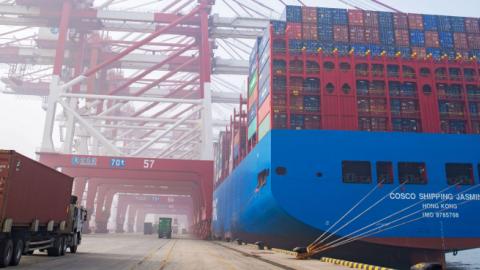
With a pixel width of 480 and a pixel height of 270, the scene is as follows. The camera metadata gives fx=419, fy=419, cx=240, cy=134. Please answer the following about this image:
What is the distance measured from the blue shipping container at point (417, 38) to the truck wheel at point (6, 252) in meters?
25.8

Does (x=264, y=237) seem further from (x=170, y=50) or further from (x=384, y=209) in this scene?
(x=170, y=50)

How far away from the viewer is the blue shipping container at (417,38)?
28.0 metres

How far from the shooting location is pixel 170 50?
151ft

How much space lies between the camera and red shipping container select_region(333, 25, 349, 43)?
2812 centimetres

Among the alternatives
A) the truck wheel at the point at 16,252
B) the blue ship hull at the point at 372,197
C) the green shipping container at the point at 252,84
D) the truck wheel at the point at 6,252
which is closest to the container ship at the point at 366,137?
the blue ship hull at the point at 372,197

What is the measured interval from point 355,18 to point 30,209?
23841mm

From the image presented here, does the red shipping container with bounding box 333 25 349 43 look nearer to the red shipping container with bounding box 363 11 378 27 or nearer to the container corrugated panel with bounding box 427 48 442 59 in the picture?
the red shipping container with bounding box 363 11 378 27

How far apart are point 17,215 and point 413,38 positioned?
84.6 ft

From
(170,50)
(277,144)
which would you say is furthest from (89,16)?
(277,144)

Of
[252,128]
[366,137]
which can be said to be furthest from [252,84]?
[366,137]

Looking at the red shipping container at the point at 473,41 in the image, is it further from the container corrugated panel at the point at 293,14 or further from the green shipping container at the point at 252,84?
the green shipping container at the point at 252,84

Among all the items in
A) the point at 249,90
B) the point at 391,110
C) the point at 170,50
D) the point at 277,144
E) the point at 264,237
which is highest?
the point at 170,50

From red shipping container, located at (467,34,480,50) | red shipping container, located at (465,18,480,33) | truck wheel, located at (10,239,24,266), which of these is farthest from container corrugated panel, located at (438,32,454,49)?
truck wheel, located at (10,239,24,266)

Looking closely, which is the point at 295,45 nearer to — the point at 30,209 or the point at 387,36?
the point at 387,36
